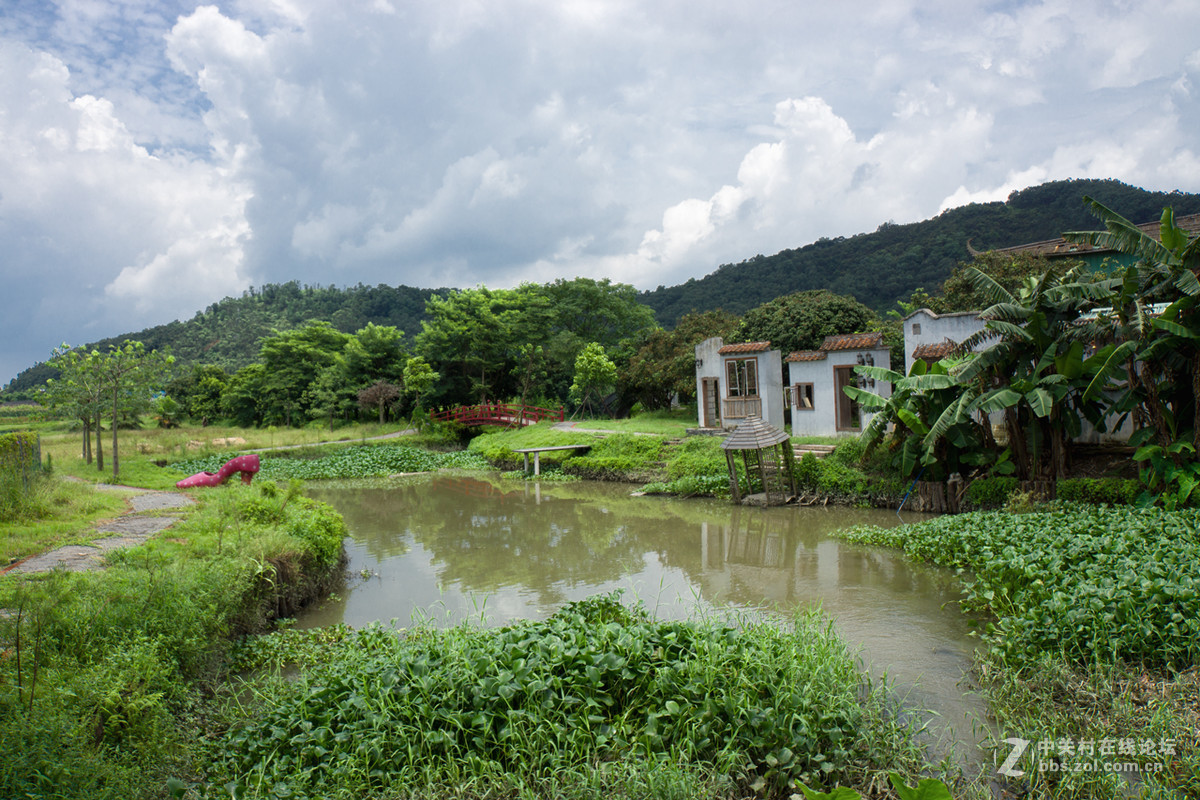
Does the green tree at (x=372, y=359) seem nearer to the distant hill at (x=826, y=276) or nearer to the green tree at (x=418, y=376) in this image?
the green tree at (x=418, y=376)

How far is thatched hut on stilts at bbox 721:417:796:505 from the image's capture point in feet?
45.5

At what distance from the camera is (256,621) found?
6.95 meters

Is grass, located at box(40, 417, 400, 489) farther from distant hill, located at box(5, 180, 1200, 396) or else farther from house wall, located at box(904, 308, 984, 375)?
house wall, located at box(904, 308, 984, 375)

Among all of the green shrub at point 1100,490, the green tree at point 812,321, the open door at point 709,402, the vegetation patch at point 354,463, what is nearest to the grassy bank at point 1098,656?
the green shrub at point 1100,490

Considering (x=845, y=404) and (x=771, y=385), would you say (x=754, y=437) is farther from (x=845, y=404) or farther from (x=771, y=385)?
(x=771, y=385)

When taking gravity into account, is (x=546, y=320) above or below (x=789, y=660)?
above

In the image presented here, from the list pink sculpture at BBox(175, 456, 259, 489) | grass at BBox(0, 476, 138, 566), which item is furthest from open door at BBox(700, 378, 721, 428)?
grass at BBox(0, 476, 138, 566)

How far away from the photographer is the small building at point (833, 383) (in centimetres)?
1728

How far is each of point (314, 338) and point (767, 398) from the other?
2900cm

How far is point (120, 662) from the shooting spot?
4.20 meters

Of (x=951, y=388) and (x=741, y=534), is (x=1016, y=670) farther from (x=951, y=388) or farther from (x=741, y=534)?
(x=951, y=388)

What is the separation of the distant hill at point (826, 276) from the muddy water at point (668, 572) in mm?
20859

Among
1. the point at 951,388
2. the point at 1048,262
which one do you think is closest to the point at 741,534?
the point at 951,388

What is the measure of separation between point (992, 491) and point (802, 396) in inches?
283
